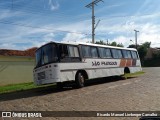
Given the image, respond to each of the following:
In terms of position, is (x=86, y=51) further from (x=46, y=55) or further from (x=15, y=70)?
(x=15, y=70)

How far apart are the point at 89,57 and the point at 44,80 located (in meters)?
3.99

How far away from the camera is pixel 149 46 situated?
83.7m

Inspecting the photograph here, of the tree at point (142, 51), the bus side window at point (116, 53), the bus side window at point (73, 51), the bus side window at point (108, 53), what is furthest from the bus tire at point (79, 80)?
the tree at point (142, 51)

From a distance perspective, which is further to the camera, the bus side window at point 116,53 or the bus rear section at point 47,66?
the bus side window at point 116,53

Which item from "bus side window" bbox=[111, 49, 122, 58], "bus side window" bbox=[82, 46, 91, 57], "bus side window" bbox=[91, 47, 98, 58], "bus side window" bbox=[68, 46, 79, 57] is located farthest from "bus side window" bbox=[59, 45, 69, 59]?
"bus side window" bbox=[111, 49, 122, 58]

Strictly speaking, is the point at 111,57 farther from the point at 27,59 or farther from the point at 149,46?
the point at 149,46

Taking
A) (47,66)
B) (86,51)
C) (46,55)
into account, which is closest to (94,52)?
(86,51)

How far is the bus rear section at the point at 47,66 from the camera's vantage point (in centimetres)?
1388

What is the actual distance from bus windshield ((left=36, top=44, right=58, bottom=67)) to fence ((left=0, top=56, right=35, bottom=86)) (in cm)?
876

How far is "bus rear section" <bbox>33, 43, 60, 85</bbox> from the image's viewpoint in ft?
45.5

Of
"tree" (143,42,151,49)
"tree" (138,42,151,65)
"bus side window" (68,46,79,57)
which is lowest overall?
"bus side window" (68,46,79,57)

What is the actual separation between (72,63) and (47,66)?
64.7 inches

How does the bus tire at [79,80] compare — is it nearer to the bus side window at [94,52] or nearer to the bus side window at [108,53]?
the bus side window at [94,52]

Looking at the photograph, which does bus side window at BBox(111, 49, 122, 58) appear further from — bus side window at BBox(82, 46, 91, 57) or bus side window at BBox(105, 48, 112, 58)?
bus side window at BBox(82, 46, 91, 57)
